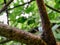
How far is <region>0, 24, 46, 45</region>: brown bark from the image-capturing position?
0.38 meters

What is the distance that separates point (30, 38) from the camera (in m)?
0.41

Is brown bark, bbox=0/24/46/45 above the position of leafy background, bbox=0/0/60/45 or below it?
below

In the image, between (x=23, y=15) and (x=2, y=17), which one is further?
(x=2, y=17)

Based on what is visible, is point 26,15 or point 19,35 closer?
point 19,35

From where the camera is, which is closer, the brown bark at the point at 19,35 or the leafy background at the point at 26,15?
the brown bark at the point at 19,35

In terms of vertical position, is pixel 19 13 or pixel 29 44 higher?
pixel 19 13

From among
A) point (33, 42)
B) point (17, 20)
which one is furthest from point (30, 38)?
point (17, 20)

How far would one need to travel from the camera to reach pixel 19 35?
0.40 m

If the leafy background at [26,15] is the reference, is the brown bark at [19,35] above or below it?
below

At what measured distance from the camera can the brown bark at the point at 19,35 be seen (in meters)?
0.38

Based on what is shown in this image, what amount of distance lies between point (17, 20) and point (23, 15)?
0.05 m

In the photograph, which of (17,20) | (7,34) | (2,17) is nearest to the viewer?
(7,34)

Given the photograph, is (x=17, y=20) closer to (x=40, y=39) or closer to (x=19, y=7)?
(x=19, y=7)

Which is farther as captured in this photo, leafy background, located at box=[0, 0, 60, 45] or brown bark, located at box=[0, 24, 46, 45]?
leafy background, located at box=[0, 0, 60, 45]
